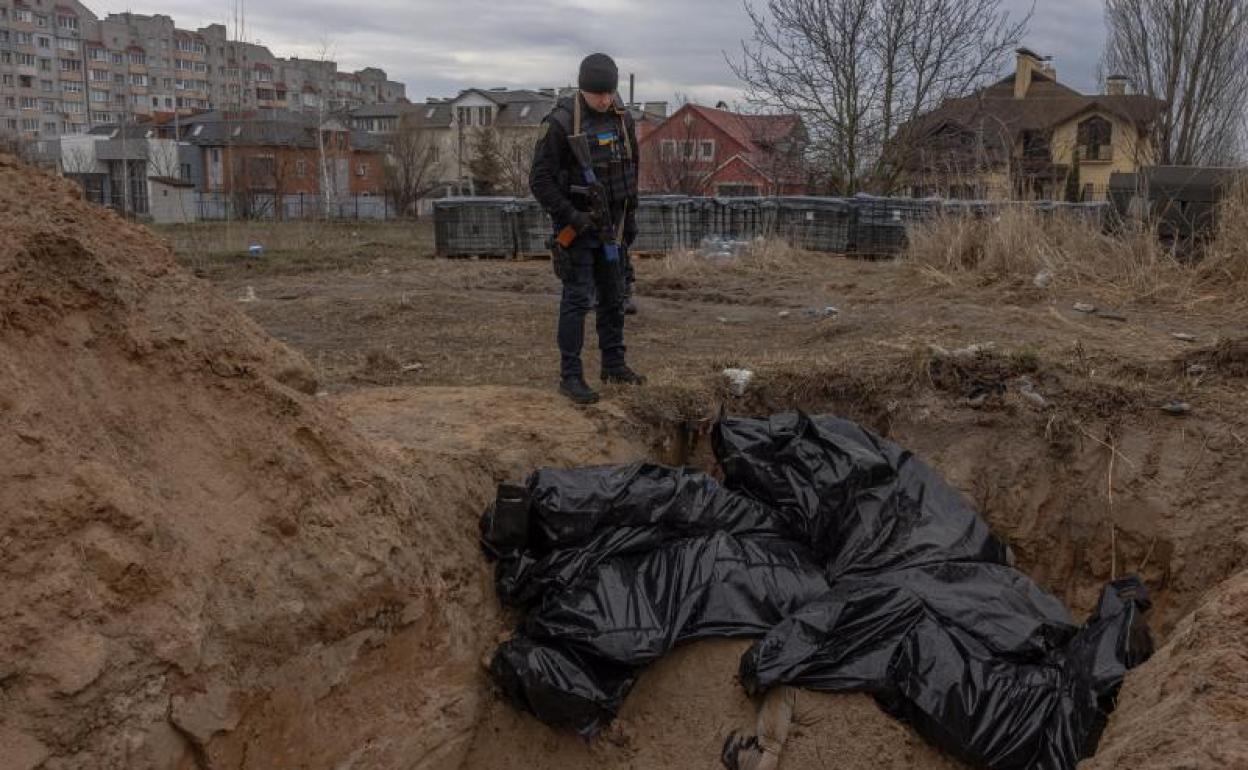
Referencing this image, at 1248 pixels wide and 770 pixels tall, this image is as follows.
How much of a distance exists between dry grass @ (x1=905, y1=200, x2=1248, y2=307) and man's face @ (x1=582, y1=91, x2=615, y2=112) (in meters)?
5.10

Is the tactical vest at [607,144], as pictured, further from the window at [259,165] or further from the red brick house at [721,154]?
the window at [259,165]

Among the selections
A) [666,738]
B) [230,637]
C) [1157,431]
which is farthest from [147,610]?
[1157,431]

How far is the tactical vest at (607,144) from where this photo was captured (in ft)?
16.1

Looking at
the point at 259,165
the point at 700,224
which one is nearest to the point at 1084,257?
the point at 700,224

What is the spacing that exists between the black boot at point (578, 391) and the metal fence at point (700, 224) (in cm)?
845

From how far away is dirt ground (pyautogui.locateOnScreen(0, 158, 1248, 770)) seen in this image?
269 centimetres

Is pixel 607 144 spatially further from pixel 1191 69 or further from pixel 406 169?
pixel 406 169

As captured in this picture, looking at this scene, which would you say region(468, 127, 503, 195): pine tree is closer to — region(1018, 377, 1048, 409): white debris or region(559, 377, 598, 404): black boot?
region(559, 377, 598, 404): black boot

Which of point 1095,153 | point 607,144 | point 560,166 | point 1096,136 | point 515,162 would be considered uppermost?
point 1096,136

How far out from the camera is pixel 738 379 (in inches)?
217

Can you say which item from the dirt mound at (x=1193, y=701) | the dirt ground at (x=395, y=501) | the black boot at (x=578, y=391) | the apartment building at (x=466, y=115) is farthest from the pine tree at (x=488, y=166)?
the dirt mound at (x=1193, y=701)

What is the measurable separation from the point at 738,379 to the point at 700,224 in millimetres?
→ 8935

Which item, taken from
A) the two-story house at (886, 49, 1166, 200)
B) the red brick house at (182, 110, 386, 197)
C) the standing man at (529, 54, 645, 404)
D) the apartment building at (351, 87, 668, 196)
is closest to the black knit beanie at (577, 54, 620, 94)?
the standing man at (529, 54, 645, 404)

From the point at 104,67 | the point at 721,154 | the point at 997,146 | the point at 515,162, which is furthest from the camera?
the point at 104,67
